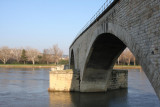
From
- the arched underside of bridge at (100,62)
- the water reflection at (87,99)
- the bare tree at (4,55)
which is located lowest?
the water reflection at (87,99)

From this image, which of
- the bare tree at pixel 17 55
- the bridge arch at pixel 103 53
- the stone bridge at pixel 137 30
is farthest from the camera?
the bare tree at pixel 17 55

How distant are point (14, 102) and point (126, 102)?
10535 mm

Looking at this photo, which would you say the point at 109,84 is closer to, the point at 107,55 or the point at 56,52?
the point at 107,55

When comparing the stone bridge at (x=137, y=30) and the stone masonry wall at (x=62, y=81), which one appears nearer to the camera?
the stone bridge at (x=137, y=30)

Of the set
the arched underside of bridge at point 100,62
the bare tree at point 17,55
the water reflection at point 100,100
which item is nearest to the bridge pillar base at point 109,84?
the arched underside of bridge at point 100,62

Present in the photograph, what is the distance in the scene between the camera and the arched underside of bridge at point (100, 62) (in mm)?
16527

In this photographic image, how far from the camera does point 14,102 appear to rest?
17.2 meters

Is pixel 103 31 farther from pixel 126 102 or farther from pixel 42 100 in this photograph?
pixel 42 100

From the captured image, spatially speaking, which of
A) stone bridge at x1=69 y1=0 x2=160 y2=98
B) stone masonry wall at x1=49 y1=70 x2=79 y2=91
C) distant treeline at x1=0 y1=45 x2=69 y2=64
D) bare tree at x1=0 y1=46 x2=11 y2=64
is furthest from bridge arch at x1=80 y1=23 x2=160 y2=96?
bare tree at x1=0 y1=46 x2=11 y2=64

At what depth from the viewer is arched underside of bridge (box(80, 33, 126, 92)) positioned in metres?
16.5

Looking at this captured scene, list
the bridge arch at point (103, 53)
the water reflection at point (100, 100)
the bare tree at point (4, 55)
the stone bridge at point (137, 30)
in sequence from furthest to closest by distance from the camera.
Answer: the bare tree at point (4, 55)
the water reflection at point (100, 100)
the bridge arch at point (103, 53)
the stone bridge at point (137, 30)

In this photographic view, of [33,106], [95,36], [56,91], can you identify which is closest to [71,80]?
[56,91]

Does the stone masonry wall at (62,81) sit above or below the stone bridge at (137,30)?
below

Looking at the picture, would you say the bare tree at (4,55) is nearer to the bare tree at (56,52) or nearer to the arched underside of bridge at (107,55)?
the bare tree at (56,52)
